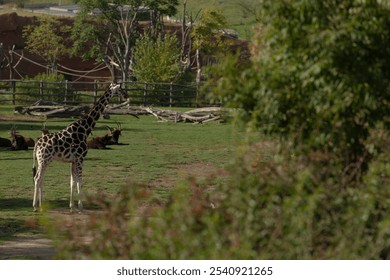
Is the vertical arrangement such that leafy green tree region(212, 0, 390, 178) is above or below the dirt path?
above

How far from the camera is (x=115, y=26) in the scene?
3231 inches

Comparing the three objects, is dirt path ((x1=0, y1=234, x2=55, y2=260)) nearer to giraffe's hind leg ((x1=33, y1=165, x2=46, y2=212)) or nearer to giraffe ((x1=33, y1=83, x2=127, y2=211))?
giraffe's hind leg ((x1=33, y1=165, x2=46, y2=212))

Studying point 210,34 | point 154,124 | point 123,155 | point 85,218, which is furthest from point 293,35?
point 210,34

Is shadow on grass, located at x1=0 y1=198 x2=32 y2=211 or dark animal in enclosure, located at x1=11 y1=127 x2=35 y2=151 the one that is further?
dark animal in enclosure, located at x1=11 y1=127 x2=35 y2=151

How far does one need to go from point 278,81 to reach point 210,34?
72.4 meters

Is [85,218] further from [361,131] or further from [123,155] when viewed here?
[123,155]

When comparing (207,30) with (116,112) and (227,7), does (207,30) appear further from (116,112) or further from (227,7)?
(227,7)

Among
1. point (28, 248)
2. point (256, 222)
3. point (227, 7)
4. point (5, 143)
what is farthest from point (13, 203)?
point (227, 7)

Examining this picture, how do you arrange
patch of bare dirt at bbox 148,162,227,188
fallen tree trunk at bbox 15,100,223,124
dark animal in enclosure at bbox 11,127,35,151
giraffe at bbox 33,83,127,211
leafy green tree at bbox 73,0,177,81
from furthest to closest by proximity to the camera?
leafy green tree at bbox 73,0,177,81 → fallen tree trunk at bbox 15,100,223,124 → dark animal in enclosure at bbox 11,127,35,151 → patch of bare dirt at bbox 148,162,227,188 → giraffe at bbox 33,83,127,211

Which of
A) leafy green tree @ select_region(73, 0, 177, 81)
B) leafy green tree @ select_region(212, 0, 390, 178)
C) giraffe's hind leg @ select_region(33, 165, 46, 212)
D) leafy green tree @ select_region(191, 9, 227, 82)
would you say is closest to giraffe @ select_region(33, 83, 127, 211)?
giraffe's hind leg @ select_region(33, 165, 46, 212)

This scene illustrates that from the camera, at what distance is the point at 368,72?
1170 cm

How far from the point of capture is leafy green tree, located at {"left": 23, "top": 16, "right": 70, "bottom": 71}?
83.2m

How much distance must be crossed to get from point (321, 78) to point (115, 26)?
71322mm

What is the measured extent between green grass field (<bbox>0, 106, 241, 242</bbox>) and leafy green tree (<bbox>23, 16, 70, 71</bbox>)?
41239mm
